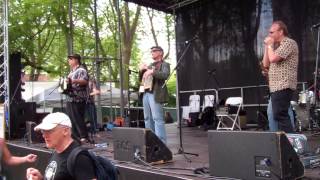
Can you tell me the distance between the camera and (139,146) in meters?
5.48

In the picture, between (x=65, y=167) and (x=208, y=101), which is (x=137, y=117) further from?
(x=65, y=167)

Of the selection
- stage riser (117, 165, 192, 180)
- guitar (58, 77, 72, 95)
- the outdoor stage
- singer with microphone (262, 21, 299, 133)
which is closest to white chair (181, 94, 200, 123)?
the outdoor stage

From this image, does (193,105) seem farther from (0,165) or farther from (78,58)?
(0,165)

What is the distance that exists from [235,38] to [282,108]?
24.6 ft

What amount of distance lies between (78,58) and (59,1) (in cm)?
1160

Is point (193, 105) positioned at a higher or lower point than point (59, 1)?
lower

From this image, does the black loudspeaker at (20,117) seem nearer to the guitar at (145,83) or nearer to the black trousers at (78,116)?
the black trousers at (78,116)

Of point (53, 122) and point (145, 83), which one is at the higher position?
point (145, 83)

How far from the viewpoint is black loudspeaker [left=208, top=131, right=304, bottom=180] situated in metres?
3.79

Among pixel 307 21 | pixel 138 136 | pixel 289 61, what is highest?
pixel 307 21

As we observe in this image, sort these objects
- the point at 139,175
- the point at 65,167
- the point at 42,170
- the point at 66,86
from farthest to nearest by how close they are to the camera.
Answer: the point at 66,86 → the point at 42,170 → the point at 139,175 → the point at 65,167

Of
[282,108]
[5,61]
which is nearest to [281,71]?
[282,108]

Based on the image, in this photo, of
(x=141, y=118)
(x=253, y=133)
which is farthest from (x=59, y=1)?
(x=253, y=133)

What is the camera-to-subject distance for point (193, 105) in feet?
42.4
